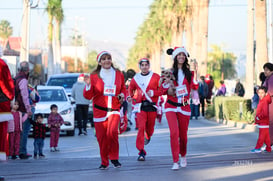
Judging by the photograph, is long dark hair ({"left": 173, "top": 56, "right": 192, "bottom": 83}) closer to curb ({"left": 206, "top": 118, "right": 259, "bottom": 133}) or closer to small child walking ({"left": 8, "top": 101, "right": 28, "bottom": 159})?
small child walking ({"left": 8, "top": 101, "right": 28, "bottom": 159})

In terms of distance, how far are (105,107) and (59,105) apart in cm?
994

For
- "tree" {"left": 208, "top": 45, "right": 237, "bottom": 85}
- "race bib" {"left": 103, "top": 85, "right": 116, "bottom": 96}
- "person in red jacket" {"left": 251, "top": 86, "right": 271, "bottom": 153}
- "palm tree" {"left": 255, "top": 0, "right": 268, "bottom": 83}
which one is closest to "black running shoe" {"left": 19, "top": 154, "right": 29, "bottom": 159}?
"race bib" {"left": 103, "top": 85, "right": 116, "bottom": 96}

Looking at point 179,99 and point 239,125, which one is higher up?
point 179,99

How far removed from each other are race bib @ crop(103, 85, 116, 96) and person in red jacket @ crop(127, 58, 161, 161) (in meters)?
1.77

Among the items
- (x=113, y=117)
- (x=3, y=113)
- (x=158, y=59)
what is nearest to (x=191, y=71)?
(x=113, y=117)

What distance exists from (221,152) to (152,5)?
6956 centimetres

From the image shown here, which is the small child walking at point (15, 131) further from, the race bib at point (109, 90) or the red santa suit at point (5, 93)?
the red santa suit at point (5, 93)

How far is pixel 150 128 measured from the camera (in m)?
13.4

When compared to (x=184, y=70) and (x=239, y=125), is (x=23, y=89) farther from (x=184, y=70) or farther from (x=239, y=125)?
(x=239, y=125)

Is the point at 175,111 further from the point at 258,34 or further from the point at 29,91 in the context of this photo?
the point at 258,34

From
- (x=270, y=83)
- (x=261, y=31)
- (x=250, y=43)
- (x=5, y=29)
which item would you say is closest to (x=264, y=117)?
(x=270, y=83)

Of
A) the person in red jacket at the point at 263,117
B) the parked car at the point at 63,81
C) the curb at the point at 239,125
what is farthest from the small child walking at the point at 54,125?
the parked car at the point at 63,81

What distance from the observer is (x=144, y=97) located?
1324cm

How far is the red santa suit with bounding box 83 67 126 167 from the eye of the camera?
37.1ft
